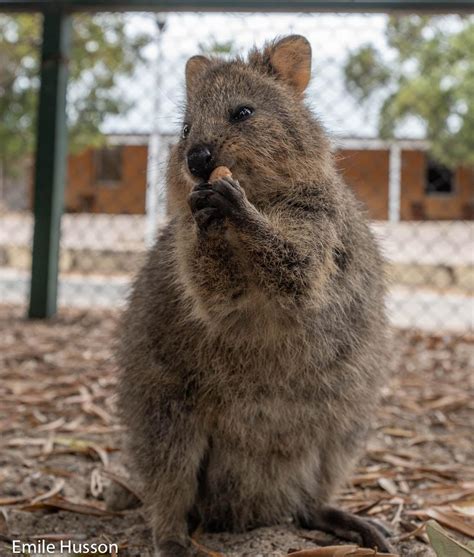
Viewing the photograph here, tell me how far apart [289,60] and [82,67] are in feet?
16.4

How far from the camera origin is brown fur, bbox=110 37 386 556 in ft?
6.67

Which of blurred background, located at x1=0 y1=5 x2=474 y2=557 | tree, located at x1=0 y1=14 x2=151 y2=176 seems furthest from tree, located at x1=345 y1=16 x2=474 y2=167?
tree, located at x1=0 y1=14 x2=151 y2=176

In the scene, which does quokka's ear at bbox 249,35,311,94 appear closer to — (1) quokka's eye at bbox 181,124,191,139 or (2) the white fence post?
(1) quokka's eye at bbox 181,124,191,139

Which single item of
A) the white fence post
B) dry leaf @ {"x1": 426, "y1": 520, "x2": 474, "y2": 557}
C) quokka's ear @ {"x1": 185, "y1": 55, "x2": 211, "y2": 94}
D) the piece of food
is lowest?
dry leaf @ {"x1": 426, "y1": 520, "x2": 474, "y2": 557}

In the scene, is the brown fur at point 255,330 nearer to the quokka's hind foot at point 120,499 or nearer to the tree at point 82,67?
the quokka's hind foot at point 120,499

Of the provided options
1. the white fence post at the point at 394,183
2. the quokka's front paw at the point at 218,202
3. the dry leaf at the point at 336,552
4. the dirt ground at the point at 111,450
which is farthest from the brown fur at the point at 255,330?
the white fence post at the point at 394,183

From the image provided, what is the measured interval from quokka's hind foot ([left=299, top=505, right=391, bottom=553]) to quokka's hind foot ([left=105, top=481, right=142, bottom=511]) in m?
0.62

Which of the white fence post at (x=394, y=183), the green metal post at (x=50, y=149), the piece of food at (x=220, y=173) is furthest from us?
the white fence post at (x=394, y=183)

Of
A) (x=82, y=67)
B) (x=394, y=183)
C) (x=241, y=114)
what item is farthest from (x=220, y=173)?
(x=394, y=183)

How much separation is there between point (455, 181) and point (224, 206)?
13111 millimetres

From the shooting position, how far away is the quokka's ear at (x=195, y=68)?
2.53 metres

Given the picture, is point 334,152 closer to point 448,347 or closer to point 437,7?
point 437,7

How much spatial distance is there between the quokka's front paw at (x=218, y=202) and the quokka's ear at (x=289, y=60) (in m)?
0.71

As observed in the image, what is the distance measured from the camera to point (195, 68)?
8.61ft
